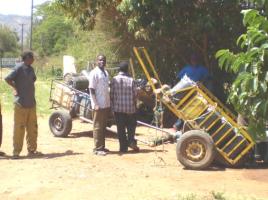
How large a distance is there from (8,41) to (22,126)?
9656 cm

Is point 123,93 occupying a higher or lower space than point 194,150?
higher

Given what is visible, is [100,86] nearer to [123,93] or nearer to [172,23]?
[123,93]

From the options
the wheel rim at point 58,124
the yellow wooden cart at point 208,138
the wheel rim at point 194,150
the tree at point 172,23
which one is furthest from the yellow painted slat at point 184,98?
the wheel rim at point 58,124

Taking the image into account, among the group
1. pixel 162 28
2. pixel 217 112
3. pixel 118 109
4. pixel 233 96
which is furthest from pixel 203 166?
pixel 233 96

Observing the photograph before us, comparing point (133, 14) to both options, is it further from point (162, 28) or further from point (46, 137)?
point (46, 137)

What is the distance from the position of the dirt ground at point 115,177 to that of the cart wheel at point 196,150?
0.15 m

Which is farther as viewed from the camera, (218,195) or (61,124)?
(61,124)

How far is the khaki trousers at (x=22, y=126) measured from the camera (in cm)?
1032

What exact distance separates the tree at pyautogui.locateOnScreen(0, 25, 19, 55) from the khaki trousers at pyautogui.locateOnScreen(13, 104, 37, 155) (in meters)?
92.2

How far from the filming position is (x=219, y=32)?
1275cm

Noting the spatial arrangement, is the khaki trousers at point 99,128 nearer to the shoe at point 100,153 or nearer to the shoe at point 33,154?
the shoe at point 100,153

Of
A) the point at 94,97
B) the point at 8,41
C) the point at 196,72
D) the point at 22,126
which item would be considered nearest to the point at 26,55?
the point at 22,126

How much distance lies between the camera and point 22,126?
34.1 feet

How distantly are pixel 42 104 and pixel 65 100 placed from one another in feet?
29.1
